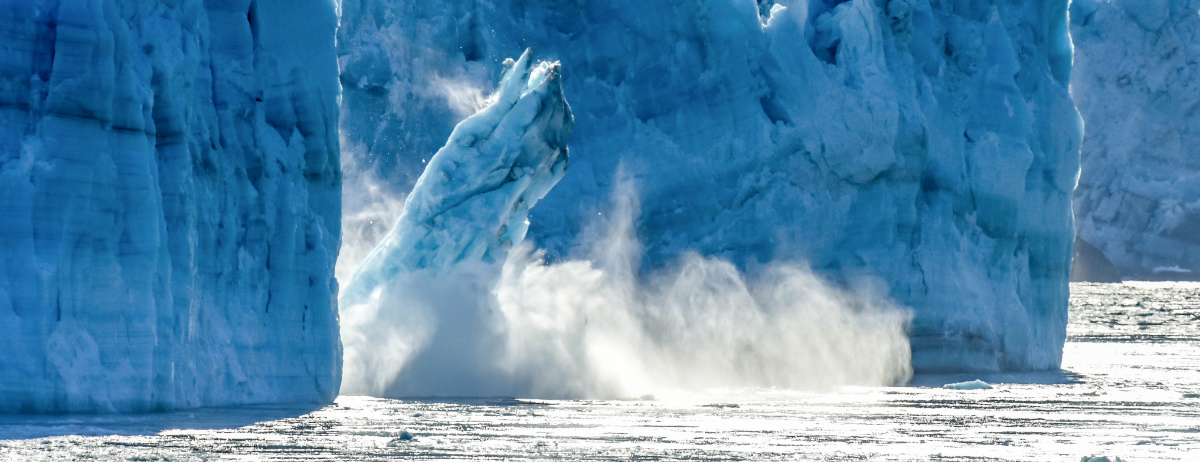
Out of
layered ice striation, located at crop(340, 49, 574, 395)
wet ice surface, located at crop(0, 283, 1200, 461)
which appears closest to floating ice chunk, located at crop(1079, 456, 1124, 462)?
wet ice surface, located at crop(0, 283, 1200, 461)

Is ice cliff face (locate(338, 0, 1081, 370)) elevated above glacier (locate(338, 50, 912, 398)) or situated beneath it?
elevated above

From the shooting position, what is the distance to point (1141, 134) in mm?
67000

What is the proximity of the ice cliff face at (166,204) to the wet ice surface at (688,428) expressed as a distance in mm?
539

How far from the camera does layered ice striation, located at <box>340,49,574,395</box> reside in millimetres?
16703

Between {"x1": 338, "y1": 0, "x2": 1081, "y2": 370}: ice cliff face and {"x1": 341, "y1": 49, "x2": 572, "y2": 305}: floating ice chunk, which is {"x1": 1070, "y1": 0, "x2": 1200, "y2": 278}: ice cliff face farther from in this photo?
{"x1": 341, "y1": 49, "x2": 572, "y2": 305}: floating ice chunk

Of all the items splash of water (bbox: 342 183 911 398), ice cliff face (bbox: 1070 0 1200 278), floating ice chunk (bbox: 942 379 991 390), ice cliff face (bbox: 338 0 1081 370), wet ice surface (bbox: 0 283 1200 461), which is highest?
ice cliff face (bbox: 1070 0 1200 278)

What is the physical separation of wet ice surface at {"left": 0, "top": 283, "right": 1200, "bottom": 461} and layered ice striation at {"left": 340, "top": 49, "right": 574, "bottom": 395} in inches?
90.4

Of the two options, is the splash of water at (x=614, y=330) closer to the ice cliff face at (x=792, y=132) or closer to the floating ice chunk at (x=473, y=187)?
the floating ice chunk at (x=473, y=187)

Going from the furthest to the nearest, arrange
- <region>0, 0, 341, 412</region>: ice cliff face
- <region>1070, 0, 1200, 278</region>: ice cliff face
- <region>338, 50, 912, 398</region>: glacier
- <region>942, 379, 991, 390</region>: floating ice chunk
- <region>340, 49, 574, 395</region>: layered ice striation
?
<region>1070, 0, 1200, 278</region>: ice cliff face, <region>942, 379, 991, 390</region>: floating ice chunk, <region>340, 49, 574, 395</region>: layered ice striation, <region>338, 50, 912, 398</region>: glacier, <region>0, 0, 341, 412</region>: ice cliff face

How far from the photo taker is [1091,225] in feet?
241

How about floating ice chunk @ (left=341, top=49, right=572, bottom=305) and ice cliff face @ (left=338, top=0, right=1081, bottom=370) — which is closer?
floating ice chunk @ (left=341, top=49, right=572, bottom=305)

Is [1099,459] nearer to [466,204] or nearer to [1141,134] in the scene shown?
[466,204]

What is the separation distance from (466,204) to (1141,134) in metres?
56.7

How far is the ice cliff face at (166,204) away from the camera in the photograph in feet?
36.7
